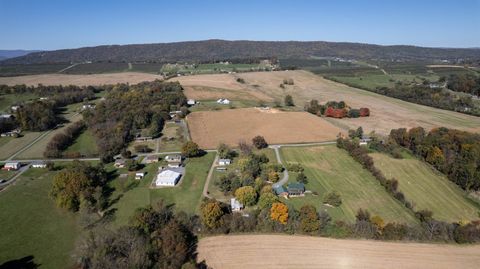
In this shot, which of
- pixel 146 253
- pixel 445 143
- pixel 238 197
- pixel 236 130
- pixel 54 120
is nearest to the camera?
pixel 146 253

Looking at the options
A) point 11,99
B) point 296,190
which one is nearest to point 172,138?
point 296,190

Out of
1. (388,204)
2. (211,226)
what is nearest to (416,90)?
(388,204)

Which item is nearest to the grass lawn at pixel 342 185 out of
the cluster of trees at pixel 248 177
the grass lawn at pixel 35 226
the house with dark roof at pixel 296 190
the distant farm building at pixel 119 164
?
the house with dark roof at pixel 296 190

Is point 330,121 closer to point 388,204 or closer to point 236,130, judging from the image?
point 236,130

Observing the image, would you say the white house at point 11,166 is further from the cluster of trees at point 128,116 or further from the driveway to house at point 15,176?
the cluster of trees at point 128,116

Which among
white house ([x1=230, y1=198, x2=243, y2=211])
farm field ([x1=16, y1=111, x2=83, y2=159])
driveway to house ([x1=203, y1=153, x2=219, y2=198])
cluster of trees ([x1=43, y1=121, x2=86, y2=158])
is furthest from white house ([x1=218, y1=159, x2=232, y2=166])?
farm field ([x1=16, y1=111, x2=83, y2=159])

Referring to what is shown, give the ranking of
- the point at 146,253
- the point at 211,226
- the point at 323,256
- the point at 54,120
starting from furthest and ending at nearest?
1. the point at 54,120
2. the point at 211,226
3. the point at 323,256
4. the point at 146,253

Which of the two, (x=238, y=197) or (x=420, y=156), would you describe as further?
(x=420, y=156)
